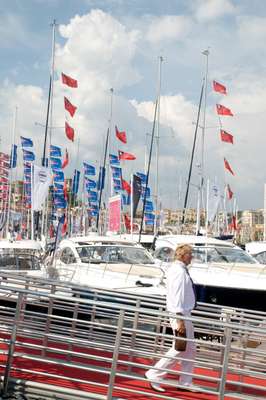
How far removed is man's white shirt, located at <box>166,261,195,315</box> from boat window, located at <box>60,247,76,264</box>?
376 inches

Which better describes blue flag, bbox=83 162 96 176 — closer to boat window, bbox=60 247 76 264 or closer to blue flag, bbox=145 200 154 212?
blue flag, bbox=145 200 154 212

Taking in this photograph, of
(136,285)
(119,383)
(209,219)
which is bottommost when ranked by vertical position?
(119,383)

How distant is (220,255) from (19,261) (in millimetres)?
6575

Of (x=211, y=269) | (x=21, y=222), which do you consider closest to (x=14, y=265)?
(x=211, y=269)

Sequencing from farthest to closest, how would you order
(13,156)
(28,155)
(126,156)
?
(13,156) → (126,156) → (28,155)

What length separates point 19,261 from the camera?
16141mm

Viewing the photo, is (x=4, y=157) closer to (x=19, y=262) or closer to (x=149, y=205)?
(x=149, y=205)

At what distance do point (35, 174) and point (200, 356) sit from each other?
1159 cm

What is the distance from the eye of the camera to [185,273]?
24.4ft

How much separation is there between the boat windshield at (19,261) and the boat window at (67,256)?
3.36 ft

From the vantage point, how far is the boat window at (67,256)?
16872mm

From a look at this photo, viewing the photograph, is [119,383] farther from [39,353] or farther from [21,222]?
[21,222]

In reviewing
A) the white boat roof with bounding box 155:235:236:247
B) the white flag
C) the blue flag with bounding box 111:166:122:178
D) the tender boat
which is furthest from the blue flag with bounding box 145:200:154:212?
the tender boat

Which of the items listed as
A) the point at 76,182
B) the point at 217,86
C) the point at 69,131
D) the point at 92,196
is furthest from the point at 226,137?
the point at 76,182
